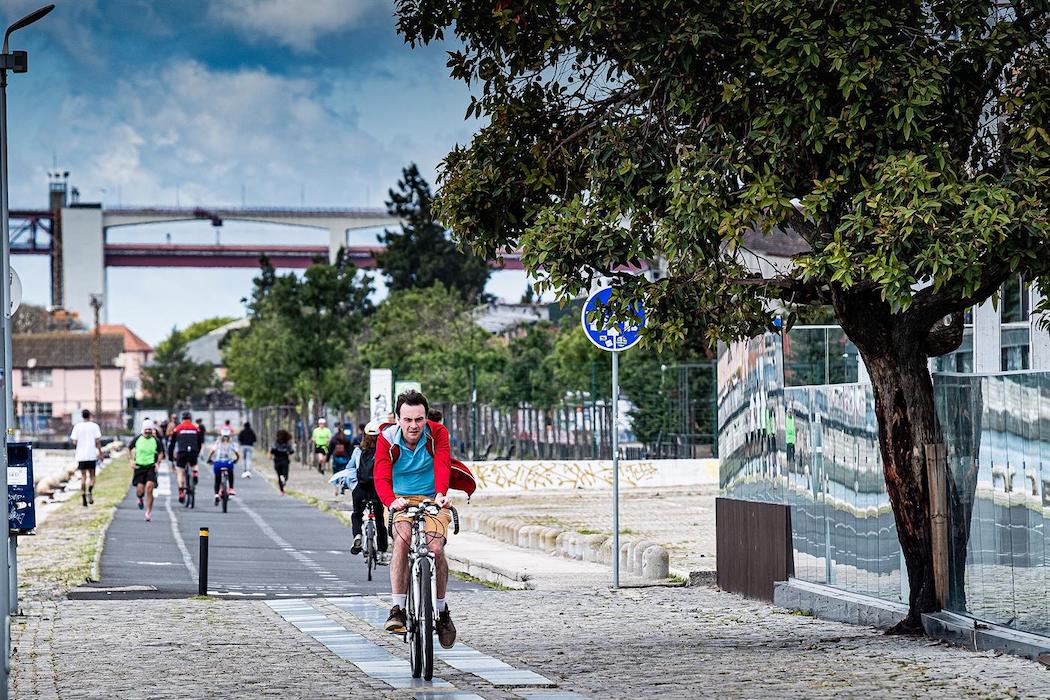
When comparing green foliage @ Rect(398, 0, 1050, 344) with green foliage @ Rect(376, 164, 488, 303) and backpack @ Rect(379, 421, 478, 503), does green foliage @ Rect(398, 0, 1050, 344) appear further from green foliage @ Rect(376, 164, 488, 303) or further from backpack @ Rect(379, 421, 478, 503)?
green foliage @ Rect(376, 164, 488, 303)

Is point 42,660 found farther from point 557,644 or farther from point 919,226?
point 919,226

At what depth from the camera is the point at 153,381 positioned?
506ft

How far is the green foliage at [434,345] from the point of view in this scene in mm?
51975

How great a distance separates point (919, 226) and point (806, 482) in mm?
4641

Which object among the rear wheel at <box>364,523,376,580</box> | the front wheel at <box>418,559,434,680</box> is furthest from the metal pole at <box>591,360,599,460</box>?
the front wheel at <box>418,559,434,680</box>

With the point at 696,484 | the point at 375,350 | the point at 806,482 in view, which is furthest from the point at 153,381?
the point at 806,482

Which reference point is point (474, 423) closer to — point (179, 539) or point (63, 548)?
point (179, 539)

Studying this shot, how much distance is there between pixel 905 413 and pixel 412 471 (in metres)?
3.42

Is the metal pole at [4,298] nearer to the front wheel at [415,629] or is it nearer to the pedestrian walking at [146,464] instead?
the front wheel at [415,629]

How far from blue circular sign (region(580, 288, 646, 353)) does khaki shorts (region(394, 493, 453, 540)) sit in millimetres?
1947

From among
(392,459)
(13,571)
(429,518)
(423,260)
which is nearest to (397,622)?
(429,518)

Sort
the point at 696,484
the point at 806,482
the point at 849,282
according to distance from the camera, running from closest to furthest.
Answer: the point at 849,282 → the point at 806,482 → the point at 696,484

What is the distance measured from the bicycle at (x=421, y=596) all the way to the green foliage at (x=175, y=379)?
14162cm

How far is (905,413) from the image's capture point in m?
11.8
